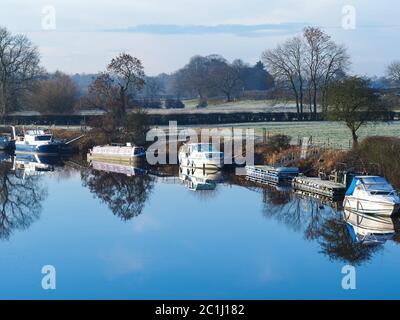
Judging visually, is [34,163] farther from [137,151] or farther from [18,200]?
[18,200]

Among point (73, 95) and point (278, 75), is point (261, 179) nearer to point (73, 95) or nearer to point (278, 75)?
point (278, 75)

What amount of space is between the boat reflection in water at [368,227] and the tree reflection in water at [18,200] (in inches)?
433

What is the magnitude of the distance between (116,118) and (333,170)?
71.1ft

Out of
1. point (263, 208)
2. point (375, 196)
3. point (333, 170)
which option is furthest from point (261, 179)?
point (375, 196)

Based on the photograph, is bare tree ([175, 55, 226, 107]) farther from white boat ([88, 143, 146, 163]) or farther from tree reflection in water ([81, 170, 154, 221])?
tree reflection in water ([81, 170, 154, 221])

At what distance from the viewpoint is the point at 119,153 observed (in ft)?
141

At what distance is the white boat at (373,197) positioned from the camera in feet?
73.8

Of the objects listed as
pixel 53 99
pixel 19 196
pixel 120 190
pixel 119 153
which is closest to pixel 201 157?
pixel 120 190

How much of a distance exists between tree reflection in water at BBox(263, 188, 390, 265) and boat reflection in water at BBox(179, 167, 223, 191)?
333 centimetres

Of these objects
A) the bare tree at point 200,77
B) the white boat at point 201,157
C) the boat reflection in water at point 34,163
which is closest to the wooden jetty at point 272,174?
the white boat at point 201,157

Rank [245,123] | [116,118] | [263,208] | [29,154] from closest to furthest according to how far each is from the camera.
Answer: [263,208]
[116,118]
[29,154]
[245,123]

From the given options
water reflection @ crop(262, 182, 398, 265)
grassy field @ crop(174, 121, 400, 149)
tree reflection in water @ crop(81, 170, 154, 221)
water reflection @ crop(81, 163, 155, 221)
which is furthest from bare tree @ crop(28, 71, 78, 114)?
water reflection @ crop(262, 182, 398, 265)

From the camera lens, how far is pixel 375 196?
22891 mm
